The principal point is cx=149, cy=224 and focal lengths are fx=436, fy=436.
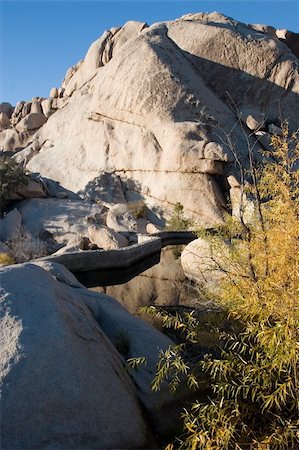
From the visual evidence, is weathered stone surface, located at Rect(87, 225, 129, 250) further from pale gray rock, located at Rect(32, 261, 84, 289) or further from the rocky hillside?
pale gray rock, located at Rect(32, 261, 84, 289)

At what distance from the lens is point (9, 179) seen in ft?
72.4

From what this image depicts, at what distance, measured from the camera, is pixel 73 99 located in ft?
111

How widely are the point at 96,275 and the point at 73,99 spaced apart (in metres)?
22.2

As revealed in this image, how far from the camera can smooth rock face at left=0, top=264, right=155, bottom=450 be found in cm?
357

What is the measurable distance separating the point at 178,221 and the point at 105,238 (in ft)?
15.3

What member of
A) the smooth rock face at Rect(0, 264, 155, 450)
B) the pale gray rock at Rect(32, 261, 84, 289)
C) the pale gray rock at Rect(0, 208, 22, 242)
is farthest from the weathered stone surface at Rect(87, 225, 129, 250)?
the smooth rock face at Rect(0, 264, 155, 450)

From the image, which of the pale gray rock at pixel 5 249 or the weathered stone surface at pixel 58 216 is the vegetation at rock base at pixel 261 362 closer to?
the pale gray rock at pixel 5 249

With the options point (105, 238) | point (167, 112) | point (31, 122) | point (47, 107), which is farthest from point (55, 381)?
point (47, 107)

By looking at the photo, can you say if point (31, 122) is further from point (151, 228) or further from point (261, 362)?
point (261, 362)

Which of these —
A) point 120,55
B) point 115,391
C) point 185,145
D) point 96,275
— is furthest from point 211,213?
point 115,391

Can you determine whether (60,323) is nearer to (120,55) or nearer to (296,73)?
(120,55)

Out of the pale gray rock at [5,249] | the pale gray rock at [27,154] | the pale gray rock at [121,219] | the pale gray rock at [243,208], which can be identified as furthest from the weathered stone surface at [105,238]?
the pale gray rock at [27,154]

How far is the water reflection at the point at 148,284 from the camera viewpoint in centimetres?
1225

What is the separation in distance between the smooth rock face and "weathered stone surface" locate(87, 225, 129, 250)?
13.3 metres
